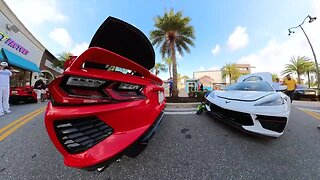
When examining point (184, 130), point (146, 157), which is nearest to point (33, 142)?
point (146, 157)

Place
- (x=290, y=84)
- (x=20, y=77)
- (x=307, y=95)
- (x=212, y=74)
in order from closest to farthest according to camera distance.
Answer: (x=290, y=84), (x=307, y=95), (x=20, y=77), (x=212, y=74)

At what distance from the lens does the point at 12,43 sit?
11.9 meters

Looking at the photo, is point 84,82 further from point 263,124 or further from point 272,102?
point 272,102

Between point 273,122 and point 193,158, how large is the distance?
1283 millimetres

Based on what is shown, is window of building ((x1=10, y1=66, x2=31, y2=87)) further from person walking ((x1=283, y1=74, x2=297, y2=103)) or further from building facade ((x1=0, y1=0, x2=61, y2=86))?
person walking ((x1=283, y1=74, x2=297, y2=103))

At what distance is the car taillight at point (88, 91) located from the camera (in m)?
1.16

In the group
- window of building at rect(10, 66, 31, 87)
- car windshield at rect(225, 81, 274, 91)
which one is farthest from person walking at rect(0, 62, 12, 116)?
window of building at rect(10, 66, 31, 87)

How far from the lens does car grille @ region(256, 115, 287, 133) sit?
2186 mm

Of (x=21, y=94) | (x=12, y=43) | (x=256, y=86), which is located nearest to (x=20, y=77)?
(x=12, y=43)

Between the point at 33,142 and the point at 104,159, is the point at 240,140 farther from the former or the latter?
the point at 33,142

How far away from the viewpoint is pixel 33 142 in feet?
7.72

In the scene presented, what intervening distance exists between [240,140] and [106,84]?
2.21 m

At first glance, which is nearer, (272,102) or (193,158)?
(193,158)

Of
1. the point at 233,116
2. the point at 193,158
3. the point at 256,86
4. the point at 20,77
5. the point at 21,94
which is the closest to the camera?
the point at 193,158
